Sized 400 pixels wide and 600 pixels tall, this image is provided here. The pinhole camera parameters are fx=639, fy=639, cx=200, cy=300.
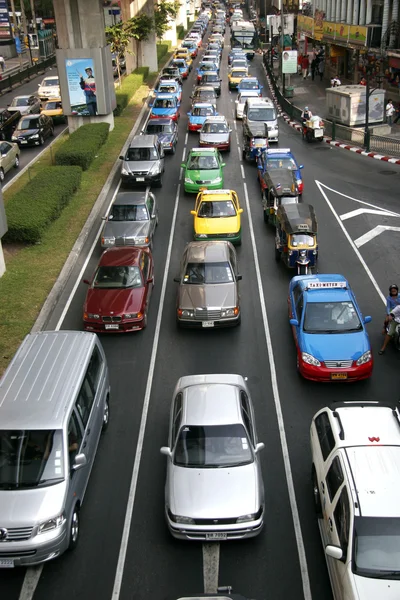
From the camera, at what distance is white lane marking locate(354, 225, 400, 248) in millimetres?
20750

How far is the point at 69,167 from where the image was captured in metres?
25.8

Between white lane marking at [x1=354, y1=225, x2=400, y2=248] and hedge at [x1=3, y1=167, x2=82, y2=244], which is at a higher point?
hedge at [x1=3, y1=167, x2=82, y2=244]

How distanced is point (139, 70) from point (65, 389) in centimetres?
4665

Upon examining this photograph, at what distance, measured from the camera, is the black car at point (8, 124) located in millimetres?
35312

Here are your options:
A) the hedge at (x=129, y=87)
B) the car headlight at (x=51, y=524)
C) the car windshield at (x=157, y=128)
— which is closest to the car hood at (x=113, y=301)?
the car headlight at (x=51, y=524)

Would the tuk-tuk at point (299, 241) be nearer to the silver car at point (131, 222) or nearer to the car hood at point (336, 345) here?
the silver car at point (131, 222)

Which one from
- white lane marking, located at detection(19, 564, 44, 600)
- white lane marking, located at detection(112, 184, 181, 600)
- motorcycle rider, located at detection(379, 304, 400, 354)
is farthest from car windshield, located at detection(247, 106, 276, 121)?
white lane marking, located at detection(19, 564, 44, 600)

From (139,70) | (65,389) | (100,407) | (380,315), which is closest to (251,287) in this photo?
(380,315)

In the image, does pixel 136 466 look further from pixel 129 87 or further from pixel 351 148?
pixel 129 87

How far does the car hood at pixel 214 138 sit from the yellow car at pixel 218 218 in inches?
418

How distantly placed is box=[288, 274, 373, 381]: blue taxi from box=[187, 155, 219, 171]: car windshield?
11.6 m

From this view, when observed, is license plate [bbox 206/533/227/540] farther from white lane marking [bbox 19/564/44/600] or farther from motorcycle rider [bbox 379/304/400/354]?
motorcycle rider [bbox 379/304/400/354]

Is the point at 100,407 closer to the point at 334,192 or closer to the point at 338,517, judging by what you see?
the point at 338,517

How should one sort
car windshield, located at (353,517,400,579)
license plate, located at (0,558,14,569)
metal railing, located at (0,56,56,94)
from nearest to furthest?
car windshield, located at (353,517,400,579), license plate, located at (0,558,14,569), metal railing, located at (0,56,56,94)
